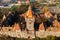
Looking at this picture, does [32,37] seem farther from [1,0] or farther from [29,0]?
[1,0]

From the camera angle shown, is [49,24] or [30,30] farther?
[49,24]

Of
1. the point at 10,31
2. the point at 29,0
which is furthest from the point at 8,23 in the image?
the point at 29,0

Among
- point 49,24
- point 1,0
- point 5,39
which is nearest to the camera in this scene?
point 5,39

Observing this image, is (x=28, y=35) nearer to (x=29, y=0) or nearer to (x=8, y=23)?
(x=8, y=23)

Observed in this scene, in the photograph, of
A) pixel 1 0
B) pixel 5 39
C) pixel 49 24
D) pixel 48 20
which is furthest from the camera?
pixel 1 0

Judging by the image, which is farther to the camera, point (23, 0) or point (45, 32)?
point (23, 0)

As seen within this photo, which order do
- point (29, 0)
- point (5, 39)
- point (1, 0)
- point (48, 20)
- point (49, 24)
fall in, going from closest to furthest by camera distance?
point (5, 39) → point (49, 24) → point (48, 20) → point (29, 0) → point (1, 0)

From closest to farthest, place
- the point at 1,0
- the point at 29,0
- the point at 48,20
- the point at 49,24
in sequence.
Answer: the point at 49,24, the point at 48,20, the point at 29,0, the point at 1,0

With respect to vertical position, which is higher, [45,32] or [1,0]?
[45,32]

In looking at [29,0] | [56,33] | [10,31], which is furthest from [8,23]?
[29,0]
